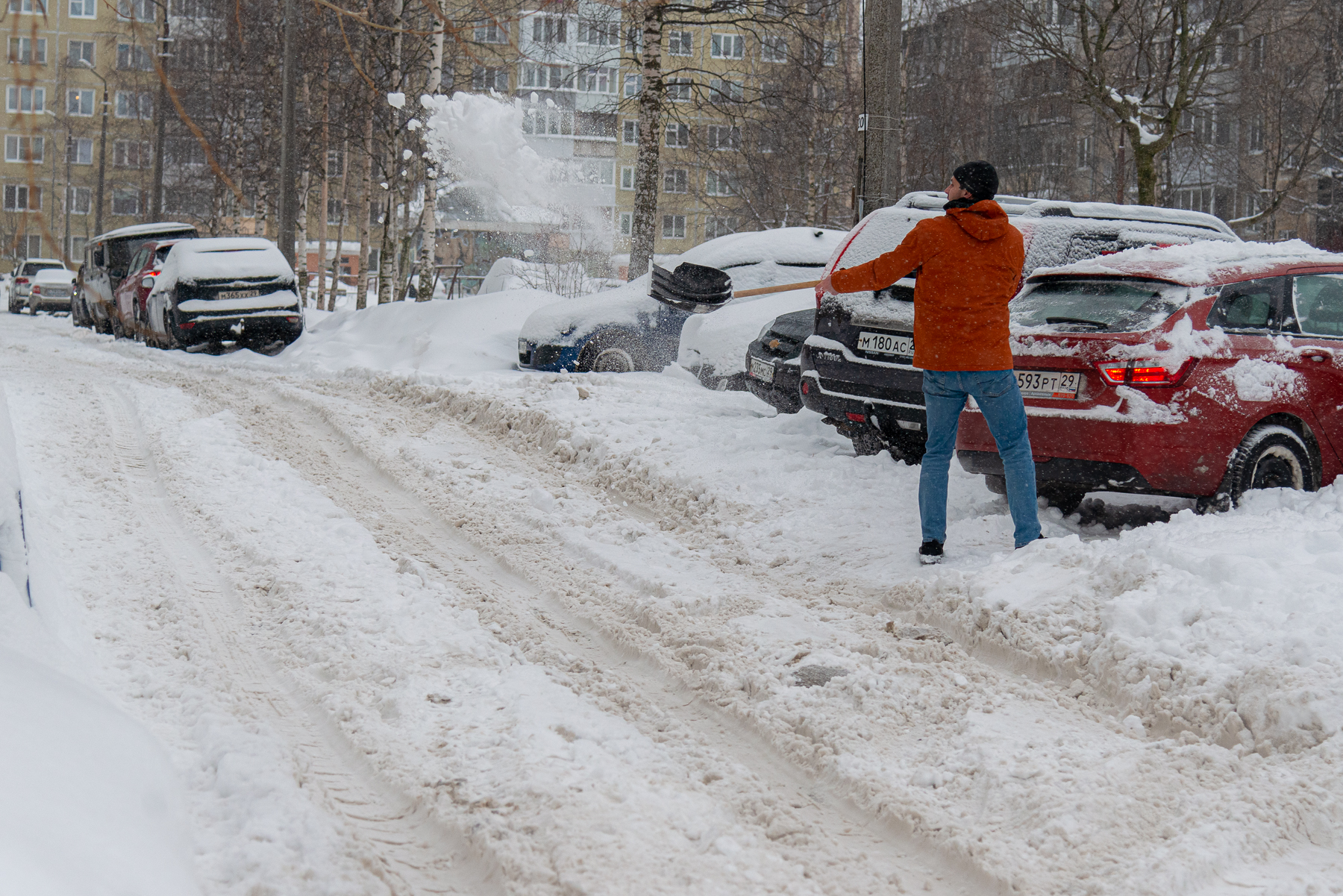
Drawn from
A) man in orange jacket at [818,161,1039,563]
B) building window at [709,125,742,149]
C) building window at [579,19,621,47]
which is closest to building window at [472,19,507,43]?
man in orange jacket at [818,161,1039,563]

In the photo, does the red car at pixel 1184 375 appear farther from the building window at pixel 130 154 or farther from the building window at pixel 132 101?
the building window at pixel 130 154

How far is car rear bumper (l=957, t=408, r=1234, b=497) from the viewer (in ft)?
19.2

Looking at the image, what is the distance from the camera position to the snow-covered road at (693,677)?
10.3 ft

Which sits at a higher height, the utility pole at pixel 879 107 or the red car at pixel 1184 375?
the utility pole at pixel 879 107

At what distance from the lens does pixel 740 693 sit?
4.21 meters

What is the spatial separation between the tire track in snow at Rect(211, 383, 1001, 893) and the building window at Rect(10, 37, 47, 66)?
251 cm

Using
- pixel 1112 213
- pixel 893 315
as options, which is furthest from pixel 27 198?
pixel 1112 213

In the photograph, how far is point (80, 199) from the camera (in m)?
7.42

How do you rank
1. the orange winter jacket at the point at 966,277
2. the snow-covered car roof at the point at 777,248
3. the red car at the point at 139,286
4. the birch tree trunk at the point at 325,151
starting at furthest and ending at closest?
1. the birch tree trunk at the point at 325,151
2. the red car at the point at 139,286
3. the snow-covered car roof at the point at 777,248
4. the orange winter jacket at the point at 966,277

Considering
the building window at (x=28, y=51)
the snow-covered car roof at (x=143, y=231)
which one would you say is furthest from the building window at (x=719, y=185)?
the building window at (x=28, y=51)

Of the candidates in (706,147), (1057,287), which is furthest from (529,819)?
(706,147)

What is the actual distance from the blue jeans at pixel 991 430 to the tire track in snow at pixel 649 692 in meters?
1.92

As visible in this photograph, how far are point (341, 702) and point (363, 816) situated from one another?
819 mm

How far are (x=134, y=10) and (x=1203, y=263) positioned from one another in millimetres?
5392
